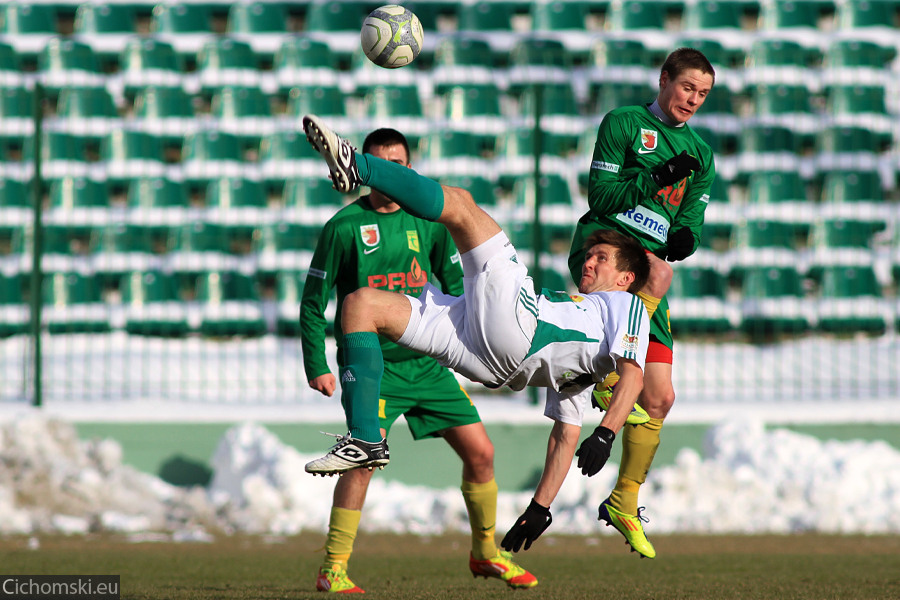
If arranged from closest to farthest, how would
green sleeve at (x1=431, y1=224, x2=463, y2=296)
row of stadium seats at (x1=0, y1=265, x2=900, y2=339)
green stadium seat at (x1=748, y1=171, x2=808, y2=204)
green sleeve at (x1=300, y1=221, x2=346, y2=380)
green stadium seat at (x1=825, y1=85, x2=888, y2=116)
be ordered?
green sleeve at (x1=300, y1=221, x2=346, y2=380) < green sleeve at (x1=431, y1=224, x2=463, y2=296) < row of stadium seats at (x1=0, y1=265, x2=900, y2=339) < green stadium seat at (x1=748, y1=171, x2=808, y2=204) < green stadium seat at (x1=825, y1=85, x2=888, y2=116)

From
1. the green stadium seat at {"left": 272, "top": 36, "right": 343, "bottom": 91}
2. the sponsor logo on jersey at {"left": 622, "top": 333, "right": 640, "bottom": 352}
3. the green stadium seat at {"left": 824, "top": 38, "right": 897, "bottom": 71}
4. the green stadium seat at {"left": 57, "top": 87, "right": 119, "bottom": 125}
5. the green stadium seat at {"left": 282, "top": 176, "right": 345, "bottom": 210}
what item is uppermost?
the green stadium seat at {"left": 824, "top": 38, "right": 897, "bottom": 71}

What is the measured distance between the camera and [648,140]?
462 centimetres

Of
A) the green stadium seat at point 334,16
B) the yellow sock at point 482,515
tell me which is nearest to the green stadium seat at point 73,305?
the yellow sock at point 482,515

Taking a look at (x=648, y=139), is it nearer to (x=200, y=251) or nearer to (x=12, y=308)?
(x=200, y=251)

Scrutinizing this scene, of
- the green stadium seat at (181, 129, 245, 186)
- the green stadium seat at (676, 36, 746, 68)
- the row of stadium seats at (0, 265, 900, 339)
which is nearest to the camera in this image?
the row of stadium seats at (0, 265, 900, 339)

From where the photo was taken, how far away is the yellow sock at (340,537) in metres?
5.05

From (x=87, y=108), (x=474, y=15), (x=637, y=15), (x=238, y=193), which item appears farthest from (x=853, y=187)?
(x=87, y=108)

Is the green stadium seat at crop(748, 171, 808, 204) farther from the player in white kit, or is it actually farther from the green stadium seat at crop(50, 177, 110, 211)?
the player in white kit

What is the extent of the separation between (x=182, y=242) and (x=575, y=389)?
7290 mm

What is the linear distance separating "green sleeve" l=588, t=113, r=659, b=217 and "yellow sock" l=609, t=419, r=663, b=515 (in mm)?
1021

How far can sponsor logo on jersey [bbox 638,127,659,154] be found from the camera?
4613 millimetres

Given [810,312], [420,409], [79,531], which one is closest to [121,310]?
[79,531]

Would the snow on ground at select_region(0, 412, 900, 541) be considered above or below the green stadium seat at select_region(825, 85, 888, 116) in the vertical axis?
below

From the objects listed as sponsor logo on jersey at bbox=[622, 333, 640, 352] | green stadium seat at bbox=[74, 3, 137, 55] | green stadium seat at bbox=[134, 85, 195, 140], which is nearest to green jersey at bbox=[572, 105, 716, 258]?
sponsor logo on jersey at bbox=[622, 333, 640, 352]
